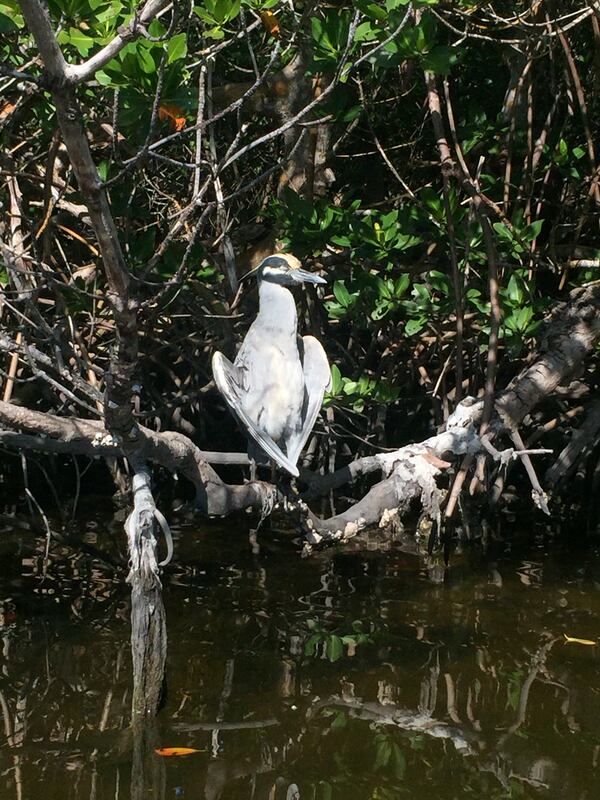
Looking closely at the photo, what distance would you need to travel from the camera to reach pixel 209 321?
4.45m

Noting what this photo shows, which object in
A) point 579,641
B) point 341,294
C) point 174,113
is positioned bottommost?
point 579,641

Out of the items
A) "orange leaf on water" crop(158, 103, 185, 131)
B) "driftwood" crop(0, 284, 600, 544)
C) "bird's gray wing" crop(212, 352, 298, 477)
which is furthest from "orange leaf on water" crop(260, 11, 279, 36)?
"driftwood" crop(0, 284, 600, 544)

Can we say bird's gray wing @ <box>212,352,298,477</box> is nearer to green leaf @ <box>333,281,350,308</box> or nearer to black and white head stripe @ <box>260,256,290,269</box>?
black and white head stripe @ <box>260,256,290,269</box>

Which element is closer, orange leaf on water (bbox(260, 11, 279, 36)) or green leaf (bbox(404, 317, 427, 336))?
orange leaf on water (bbox(260, 11, 279, 36))

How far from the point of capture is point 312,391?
385cm

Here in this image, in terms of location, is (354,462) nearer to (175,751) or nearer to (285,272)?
(285,272)

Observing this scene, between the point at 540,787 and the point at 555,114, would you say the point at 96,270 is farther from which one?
the point at 540,787

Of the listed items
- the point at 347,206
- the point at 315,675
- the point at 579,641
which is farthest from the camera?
the point at 347,206

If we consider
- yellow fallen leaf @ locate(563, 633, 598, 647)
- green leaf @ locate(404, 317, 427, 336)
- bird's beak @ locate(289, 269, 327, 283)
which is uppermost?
bird's beak @ locate(289, 269, 327, 283)

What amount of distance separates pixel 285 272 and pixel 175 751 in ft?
5.92

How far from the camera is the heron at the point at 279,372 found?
379 centimetres

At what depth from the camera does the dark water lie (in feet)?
9.23

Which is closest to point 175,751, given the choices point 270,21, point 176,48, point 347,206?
point 176,48

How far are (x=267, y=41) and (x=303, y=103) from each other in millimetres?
343
